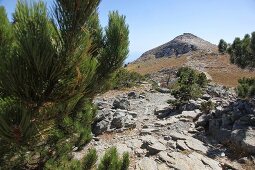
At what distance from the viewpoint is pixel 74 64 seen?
3832 mm

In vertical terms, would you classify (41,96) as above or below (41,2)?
below

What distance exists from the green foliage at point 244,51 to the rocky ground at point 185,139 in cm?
771

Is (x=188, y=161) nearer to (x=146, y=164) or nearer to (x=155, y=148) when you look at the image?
(x=155, y=148)

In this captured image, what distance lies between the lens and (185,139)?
15.9 meters

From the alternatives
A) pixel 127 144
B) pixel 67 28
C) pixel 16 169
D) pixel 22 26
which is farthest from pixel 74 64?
pixel 127 144

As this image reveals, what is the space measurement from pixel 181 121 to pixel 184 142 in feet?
15.8

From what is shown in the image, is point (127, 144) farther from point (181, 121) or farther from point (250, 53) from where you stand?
point (250, 53)

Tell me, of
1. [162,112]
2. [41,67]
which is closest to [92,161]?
[41,67]

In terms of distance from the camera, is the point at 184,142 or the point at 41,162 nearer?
the point at 41,162

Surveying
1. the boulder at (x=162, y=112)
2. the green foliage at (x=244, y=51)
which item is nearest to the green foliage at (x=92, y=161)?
the boulder at (x=162, y=112)

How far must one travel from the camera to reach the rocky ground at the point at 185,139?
13227 mm

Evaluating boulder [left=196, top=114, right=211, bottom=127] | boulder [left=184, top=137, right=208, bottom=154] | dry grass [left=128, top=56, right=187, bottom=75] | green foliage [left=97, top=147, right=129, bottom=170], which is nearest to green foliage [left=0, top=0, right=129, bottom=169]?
green foliage [left=97, top=147, right=129, bottom=170]

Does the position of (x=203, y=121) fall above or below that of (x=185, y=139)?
above

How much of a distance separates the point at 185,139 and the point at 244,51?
14.5m
